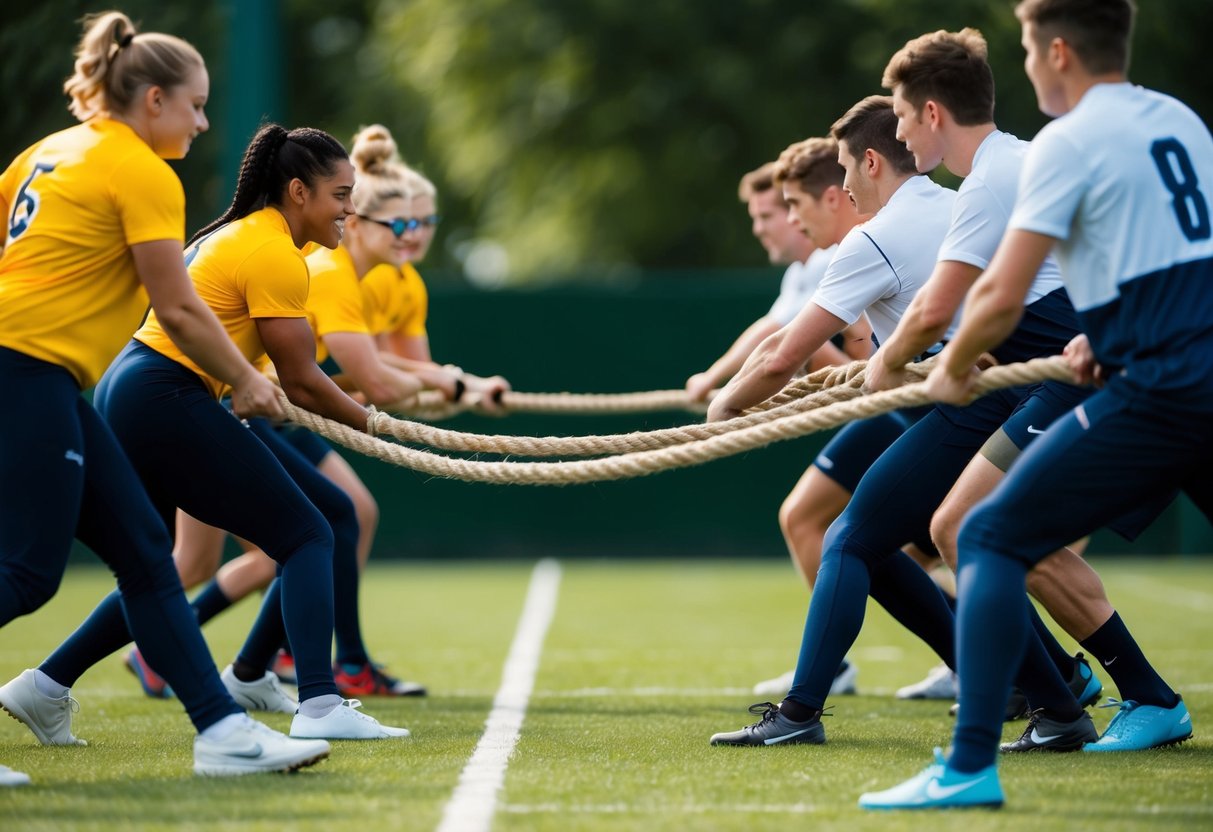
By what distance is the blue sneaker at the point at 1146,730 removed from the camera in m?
4.98

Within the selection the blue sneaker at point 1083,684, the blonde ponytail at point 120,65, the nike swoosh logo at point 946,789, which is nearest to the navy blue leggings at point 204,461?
the blonde ponytail at point 120,65

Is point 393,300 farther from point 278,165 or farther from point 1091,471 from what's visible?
point 1091,471

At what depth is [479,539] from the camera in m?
14.6

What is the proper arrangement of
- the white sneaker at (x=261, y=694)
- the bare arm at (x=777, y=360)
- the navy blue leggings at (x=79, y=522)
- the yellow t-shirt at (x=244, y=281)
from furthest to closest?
1. the white sneaker at (x=261, y=694)
2. the bare arm at (x=777, y=360)
3. the yellow t-shirt at (x=244, y=281)
4. the navy blue leggings at (x=79, y=522)

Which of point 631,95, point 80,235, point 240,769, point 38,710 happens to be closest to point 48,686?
point 38,710

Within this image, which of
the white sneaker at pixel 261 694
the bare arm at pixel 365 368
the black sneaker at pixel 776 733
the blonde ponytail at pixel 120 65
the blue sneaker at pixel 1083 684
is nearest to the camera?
the blonde ponytail at pixel 120 65

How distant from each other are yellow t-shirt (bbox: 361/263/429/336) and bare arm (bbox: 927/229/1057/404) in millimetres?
3636

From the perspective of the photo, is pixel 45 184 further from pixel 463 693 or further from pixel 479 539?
pixel 479 539

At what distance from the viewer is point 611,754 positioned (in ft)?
16.0

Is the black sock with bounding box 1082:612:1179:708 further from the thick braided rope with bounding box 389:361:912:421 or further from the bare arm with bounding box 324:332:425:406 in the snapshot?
the bare arm with bounding box 324:332:425:406

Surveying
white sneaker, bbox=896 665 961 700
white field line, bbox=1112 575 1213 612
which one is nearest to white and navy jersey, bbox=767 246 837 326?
white sneaker, bbox=896 665 961 700

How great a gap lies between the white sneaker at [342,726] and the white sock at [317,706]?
0.03ft

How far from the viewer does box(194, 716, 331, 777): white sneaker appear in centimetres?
427

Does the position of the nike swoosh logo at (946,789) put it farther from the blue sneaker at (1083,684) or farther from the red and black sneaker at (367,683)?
the red and black sneaker at (367,683)
